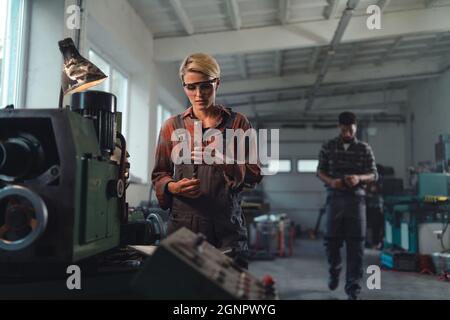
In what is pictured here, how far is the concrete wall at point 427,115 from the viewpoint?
5520mm

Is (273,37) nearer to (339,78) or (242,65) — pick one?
(242,65)

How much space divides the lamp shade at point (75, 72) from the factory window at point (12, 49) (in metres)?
1.56

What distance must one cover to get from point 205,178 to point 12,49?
201 cm

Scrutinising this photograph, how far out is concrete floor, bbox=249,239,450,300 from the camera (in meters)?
2.37

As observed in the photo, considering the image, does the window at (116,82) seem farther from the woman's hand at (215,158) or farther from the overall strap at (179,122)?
the woman's hand at (215,158)

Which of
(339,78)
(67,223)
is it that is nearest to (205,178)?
(67,223)

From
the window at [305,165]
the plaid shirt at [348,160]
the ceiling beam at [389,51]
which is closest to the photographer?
the plaid shirt at [348,160]

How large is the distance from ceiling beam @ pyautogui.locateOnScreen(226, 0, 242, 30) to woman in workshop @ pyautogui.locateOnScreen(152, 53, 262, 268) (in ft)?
9.34

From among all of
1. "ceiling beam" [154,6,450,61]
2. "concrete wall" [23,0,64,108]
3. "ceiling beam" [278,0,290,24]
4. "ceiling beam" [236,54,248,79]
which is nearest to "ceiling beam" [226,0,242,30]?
"ceiling beam" [154,6,450,61]

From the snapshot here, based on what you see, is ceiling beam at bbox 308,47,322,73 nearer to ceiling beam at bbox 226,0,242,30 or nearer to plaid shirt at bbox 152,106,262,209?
ceiling beam at bbox 226,0,242,30

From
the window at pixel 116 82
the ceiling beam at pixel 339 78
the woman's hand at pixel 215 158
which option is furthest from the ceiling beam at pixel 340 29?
the woman's hand at pixel 215 158

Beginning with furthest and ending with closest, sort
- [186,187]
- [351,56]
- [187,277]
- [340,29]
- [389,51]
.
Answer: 1. [351,56]
2. [389,51]
3. [340,29]
4. [186,187]
5. [187,277]

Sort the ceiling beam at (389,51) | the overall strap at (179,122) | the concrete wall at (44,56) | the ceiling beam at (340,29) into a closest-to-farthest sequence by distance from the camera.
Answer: the overall strap at (179,122)
the concrete wall at (44,56)
the ceiling beam at (340,29)
the ceiling beam at (389,51)

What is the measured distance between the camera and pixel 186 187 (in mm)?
1044
